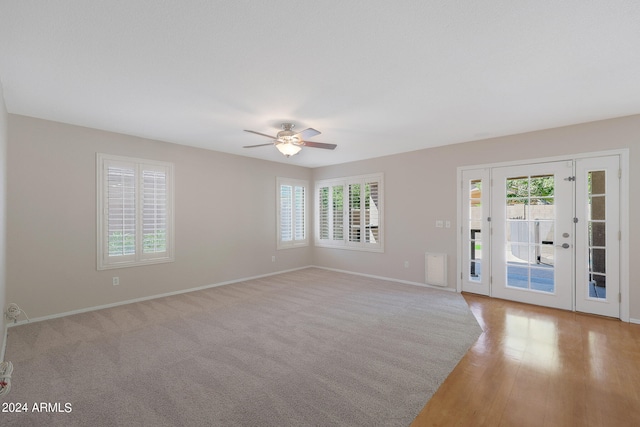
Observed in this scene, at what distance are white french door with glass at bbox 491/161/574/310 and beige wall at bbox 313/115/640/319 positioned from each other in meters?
0.32

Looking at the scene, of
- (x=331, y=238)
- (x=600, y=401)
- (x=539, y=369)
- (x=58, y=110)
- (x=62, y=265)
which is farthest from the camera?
(x=331, y=238)

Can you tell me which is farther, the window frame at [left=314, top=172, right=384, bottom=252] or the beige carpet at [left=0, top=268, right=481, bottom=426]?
the window frame at [left=314, top=172, right=384, bottom=252]

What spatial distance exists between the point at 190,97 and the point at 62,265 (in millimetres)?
2907

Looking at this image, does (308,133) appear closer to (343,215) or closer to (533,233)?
(343,215)

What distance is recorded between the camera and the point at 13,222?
3375mm

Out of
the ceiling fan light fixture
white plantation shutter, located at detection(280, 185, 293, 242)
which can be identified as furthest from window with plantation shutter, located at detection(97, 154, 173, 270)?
white plantation shutter, located at detection(280, 185, 293, 242)

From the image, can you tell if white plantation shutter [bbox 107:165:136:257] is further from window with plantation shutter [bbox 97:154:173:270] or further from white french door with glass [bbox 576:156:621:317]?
white french door with glass [bbox 576:156:621:317]

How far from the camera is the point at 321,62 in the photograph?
2.26m

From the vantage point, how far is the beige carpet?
190 cm

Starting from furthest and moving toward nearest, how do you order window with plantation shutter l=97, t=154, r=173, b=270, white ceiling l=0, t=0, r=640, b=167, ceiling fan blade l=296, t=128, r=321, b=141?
window with plantation shutter l=97, t=154, r=173, b=270 → ceiling fan blade l=296, t=128, r=321, b=141 → white ceiling l=0, t=0, r=640, b=167

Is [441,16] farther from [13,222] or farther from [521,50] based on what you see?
[13,222]

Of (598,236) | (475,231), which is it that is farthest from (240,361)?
(598,236)

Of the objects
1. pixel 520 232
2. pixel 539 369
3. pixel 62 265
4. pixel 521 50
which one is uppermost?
pixel 521 50

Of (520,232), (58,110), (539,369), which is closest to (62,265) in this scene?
(58,110)
